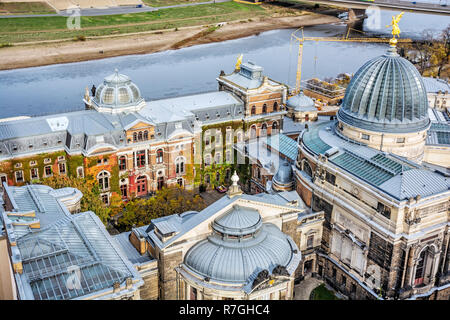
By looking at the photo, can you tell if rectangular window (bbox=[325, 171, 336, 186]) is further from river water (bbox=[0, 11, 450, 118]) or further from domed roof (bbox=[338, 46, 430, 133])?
river water (bbox=[0, 11, 450, 118])

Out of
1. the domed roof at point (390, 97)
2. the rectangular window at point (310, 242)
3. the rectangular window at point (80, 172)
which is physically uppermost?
the domed roof at point (390, 97)

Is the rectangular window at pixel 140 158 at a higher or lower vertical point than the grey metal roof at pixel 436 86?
lower

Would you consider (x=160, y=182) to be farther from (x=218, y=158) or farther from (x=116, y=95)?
(x=116, y=95)

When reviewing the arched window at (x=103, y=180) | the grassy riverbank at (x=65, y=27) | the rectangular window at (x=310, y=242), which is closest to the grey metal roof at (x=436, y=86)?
the rectangular window at (x=310, y=242)

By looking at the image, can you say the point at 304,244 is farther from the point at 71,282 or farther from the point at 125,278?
the point at 71,282

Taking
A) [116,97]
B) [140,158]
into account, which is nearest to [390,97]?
[140,158]

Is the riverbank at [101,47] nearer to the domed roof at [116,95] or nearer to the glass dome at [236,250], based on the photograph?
the domed roof at [116,95]

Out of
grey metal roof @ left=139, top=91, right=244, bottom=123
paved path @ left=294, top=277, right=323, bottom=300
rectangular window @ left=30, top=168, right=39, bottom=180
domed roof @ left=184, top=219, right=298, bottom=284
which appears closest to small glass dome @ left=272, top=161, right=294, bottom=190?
paved path @ left=294, top=277, right=323, bottom=300

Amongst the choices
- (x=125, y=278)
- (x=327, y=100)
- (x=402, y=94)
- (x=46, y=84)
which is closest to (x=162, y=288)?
(x=125, y=278)
